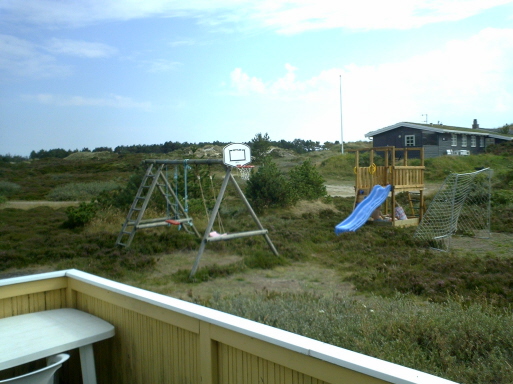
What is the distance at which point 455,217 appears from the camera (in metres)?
14.0

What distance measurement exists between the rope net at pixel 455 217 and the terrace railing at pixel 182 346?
27.2ft

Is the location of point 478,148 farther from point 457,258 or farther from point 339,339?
point 339,339

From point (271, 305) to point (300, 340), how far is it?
9.65 feet

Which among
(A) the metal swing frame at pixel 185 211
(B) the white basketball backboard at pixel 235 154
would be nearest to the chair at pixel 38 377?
(A) the metal swing frame at pixel 185 211

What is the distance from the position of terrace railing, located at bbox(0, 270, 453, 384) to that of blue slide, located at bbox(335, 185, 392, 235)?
9418 millimetres

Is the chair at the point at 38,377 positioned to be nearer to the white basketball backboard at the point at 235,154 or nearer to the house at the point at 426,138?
the white basketball backboard at the point at 235,154

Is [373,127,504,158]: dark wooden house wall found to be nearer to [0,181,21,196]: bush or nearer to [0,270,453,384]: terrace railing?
[0,181,21,196]: bush

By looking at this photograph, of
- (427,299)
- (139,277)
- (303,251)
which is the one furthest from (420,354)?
(303,251)

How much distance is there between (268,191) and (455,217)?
5766 mm

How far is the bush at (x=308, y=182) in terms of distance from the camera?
1873cm

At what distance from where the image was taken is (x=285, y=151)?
58.1 metres

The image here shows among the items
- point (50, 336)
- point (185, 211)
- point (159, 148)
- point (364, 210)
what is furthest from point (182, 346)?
point (159, 148)

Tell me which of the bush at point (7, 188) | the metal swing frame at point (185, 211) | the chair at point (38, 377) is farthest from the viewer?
the bush at point (7, 188)

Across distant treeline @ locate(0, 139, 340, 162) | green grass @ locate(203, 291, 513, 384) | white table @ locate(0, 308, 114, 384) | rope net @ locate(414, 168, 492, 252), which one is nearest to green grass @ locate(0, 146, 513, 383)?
green grass @ locate(203, 291, 513, 384)
